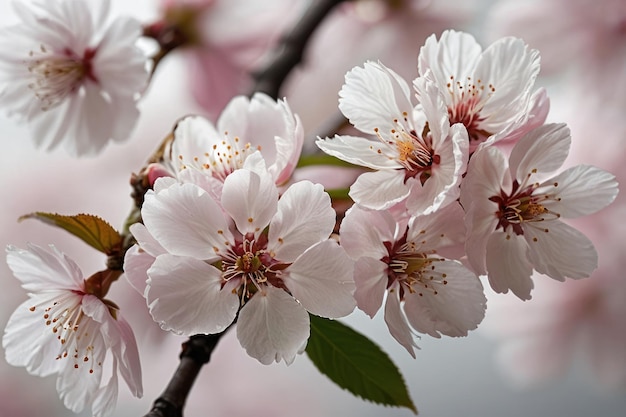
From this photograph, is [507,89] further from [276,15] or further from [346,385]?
[276,15]

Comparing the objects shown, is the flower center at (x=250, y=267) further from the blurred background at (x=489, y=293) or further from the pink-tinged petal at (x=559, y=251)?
the blurred background at (x=489, y=293)

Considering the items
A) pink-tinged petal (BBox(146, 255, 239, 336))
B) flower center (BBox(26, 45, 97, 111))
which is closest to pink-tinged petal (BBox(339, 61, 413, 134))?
pink-tinged petal (BBox(146, 255, 239, 336))

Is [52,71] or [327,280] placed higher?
[52,71]

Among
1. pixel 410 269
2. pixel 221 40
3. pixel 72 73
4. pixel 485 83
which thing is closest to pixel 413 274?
pixel 410 269

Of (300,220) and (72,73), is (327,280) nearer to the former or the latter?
(300,220)

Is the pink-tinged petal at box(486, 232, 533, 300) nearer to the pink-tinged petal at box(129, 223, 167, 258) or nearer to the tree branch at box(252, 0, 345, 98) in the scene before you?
the pink-tinged petal at box(129, 223, 167, 258)

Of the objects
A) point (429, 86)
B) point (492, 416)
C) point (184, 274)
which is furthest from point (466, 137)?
point (492, 416)
